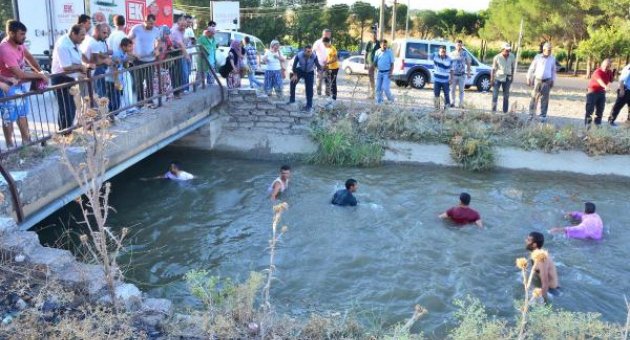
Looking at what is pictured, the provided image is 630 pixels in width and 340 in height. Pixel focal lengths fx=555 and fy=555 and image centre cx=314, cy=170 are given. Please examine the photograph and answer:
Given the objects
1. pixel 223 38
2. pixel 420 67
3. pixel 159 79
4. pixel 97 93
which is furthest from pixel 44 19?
pixel 420 67

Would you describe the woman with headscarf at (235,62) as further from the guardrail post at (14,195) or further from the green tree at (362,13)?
the green tree at (362,13)

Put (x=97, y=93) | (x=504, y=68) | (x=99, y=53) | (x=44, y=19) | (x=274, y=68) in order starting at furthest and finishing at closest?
(x=274, y=68) → (x=504, y=68) → (x=44, y=19) → (x=99, y=53) → (x=97, y=93)

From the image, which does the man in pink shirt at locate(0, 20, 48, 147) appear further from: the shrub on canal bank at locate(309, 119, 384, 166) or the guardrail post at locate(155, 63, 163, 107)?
the shrub on canal bank at locate(309, 119, 384, 166)

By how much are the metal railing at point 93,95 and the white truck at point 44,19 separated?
2622 mm

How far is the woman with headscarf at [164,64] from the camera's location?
10542 mm

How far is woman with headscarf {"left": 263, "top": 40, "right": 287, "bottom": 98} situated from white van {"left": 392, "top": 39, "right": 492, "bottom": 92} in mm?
6899

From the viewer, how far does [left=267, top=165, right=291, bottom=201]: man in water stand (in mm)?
10844

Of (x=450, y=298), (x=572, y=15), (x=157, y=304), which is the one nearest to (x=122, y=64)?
(x=157, y=304)

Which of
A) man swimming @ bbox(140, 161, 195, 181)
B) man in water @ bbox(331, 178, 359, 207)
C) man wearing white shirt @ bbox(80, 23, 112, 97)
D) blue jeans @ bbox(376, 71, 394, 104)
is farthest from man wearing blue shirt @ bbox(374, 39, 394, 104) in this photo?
man wearing white shirt @ bbox(80, 23, 112, 97)

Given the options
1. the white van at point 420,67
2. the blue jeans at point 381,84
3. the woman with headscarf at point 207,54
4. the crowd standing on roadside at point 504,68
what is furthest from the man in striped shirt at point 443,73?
the white van at point 420,67

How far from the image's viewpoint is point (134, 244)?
884 cm

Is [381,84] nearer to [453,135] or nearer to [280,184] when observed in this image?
[453,135]

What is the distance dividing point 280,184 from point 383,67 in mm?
5088

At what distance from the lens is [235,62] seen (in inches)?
549
